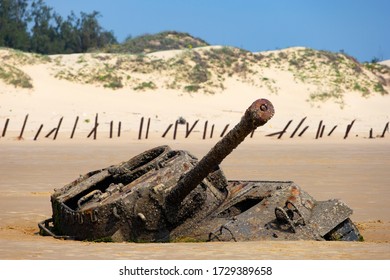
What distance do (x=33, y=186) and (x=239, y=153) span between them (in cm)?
1039

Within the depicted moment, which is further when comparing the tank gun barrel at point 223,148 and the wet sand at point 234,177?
the tank gun barrel at point 223,148

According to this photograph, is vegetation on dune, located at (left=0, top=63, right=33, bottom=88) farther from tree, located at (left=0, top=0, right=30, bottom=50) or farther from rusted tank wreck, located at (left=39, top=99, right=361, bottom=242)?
rusted tank wreck, located at (left=39, top=99, right=361, bottom=242)

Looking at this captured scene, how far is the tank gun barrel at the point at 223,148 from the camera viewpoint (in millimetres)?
11336

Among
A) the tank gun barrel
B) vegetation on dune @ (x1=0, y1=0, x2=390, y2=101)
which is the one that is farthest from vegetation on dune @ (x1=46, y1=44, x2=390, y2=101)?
the tank gun barrel

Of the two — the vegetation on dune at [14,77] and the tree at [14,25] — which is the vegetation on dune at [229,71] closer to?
the vegetation on dune at [14,77]

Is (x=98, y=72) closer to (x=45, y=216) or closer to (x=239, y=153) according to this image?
(x=239, y=153)

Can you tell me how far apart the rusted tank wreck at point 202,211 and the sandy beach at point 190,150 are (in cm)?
41

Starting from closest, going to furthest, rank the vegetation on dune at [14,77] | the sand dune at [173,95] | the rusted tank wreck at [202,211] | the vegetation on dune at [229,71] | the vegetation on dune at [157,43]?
the rusted tank wreck at [202,211]
the sand dune at [173,95]
the vegetation on dune at [14,77]
the vegetation on dune at [229,71]
the vegetation on dune at [157,43]

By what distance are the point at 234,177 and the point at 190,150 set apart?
9.19 metres

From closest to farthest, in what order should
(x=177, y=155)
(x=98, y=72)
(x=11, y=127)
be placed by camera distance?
(x=177, y=155)
(x=11, y=127)
(x=98, y=72)

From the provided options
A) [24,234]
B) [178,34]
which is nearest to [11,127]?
[24,234]

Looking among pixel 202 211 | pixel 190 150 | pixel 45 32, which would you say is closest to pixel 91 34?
pixel 45 32

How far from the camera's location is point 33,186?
70.8 ft

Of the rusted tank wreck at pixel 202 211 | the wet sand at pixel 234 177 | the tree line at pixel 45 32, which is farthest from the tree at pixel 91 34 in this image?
the rusted tank wreck at pixel 202 211
